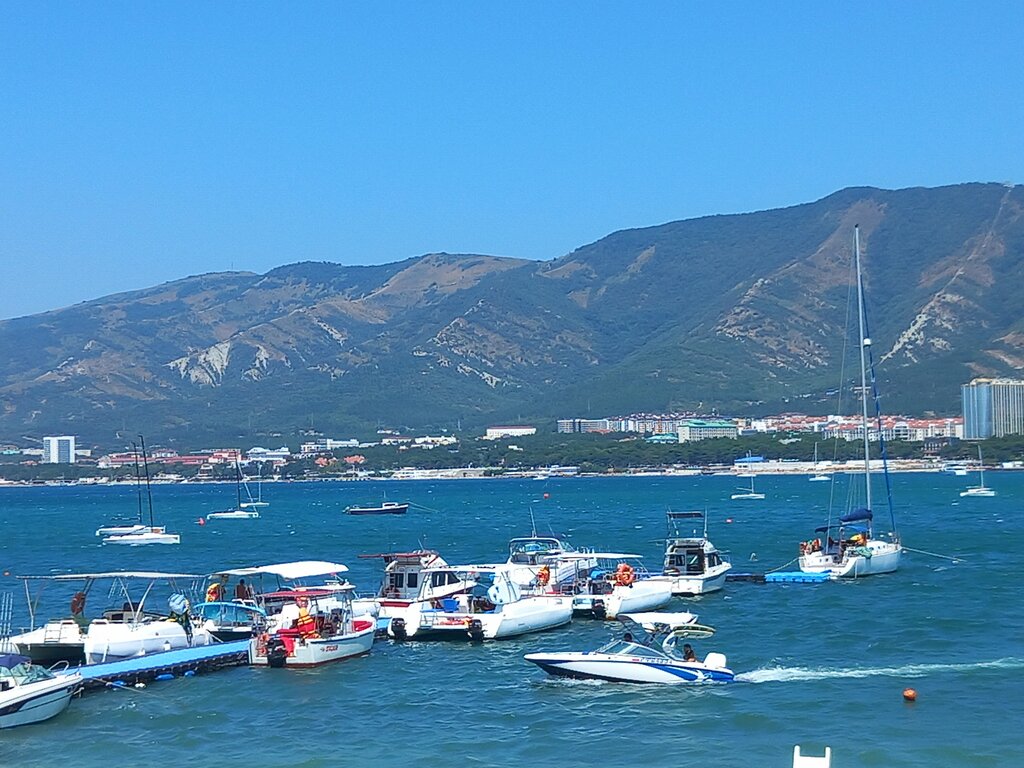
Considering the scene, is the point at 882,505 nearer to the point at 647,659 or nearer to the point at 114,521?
the point at 114,521

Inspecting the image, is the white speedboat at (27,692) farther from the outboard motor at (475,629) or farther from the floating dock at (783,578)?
the floating dock at (783,578)

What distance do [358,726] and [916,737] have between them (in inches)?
493

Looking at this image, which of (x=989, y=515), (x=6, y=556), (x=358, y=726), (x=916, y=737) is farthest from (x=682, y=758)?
(x=989, y=515)

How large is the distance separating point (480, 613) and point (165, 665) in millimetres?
10692

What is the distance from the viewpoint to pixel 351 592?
50.3 m

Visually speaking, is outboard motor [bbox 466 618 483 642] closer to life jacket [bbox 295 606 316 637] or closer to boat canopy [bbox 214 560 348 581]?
boat canopy [bbox 214 560 348 581]

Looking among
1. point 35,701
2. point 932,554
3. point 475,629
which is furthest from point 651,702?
point 932,554

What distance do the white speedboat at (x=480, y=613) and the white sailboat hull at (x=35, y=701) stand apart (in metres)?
14.3

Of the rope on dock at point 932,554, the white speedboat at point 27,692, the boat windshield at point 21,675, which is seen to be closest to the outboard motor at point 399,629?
the white speedboat at point 27,692

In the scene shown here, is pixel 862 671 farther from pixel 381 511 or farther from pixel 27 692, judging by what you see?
pixel 381 511

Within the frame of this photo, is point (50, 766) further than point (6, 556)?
No

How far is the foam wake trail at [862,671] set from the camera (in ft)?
130

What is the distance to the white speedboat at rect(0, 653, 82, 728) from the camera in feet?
112

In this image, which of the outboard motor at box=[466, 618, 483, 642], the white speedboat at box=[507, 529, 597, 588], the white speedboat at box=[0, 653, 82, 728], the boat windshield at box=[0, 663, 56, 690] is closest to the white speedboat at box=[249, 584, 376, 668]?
the outboard motor at box=[466, 618, 483, 642]
